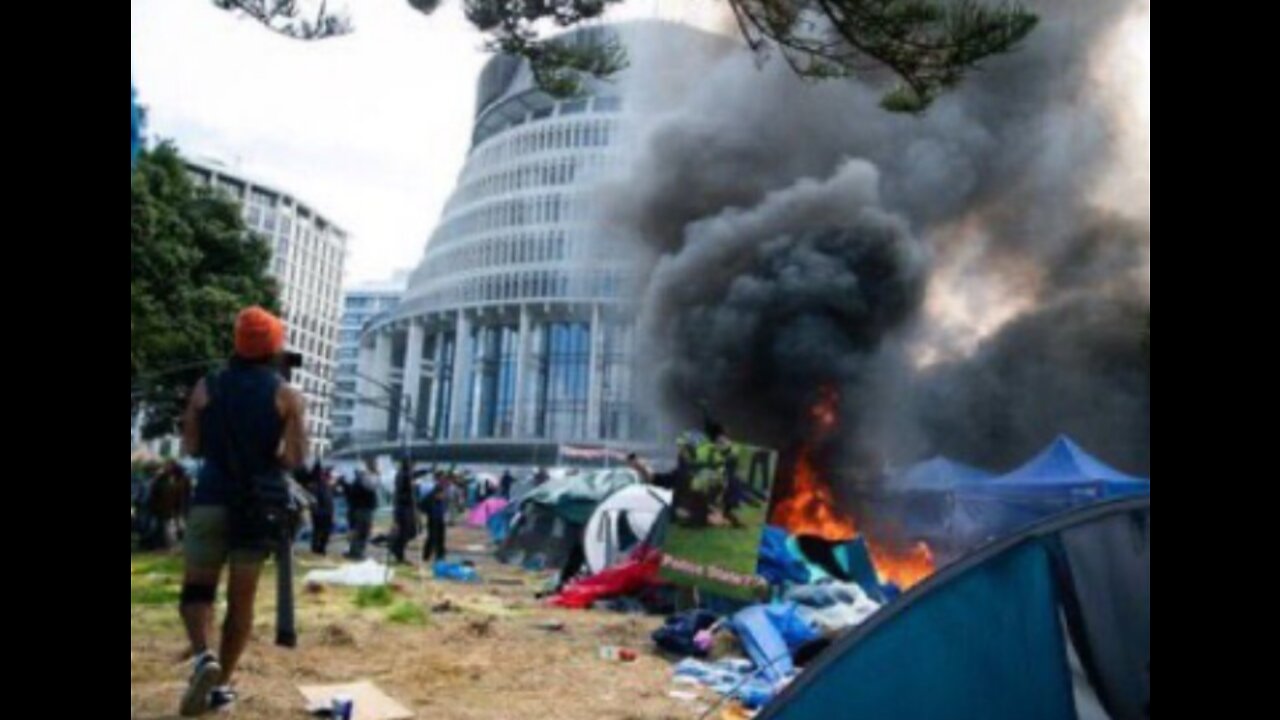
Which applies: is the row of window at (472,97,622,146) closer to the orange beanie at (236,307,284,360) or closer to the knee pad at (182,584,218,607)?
the orange beanie at (236,307,284,360)

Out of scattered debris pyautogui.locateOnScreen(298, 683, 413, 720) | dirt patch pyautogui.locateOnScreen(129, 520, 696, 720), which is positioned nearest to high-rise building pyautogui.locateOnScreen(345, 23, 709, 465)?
dirt patch pyautogui.locateOnScreen(129, 520, 696, 720)

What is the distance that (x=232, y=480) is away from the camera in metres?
2.81

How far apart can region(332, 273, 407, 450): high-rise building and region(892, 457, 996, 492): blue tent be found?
19.5 m

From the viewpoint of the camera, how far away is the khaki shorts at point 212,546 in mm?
2777

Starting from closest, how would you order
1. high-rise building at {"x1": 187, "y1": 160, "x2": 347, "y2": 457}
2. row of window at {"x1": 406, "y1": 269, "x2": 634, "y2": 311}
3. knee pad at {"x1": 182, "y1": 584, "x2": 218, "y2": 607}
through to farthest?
knee pad at {"x1": 182, "y1": 584, "x2": 218, "y2": 607} → high-rise building at {"x1": 187, "y1": 160, "x2": 347, "y2": 457} → row of window at {"x1": 406, "y1": 269, "x2": 634, "y2": 311}

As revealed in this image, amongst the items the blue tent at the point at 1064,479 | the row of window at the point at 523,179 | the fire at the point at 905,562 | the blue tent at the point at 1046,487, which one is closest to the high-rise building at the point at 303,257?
the row of window at the point at 523,179

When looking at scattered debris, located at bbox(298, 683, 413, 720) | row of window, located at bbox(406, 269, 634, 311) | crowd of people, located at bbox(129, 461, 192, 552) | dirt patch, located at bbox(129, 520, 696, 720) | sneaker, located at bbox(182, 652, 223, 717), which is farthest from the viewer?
row of window, located at bbox(406, 269, 634, 311)

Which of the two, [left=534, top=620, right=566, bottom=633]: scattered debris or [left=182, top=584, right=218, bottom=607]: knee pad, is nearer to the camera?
[left=182, top=584, right=218, bottom=607]: knee pad

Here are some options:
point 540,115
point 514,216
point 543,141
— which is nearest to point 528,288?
point 514,216

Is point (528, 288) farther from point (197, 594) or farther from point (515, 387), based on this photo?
point (197, 594)

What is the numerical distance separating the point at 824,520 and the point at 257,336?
47.1ft

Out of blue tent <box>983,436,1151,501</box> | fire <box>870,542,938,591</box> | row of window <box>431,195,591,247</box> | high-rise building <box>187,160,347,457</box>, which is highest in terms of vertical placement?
row of window <box>431,195,591,247</box>

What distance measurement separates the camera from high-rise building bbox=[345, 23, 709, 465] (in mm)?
29312
